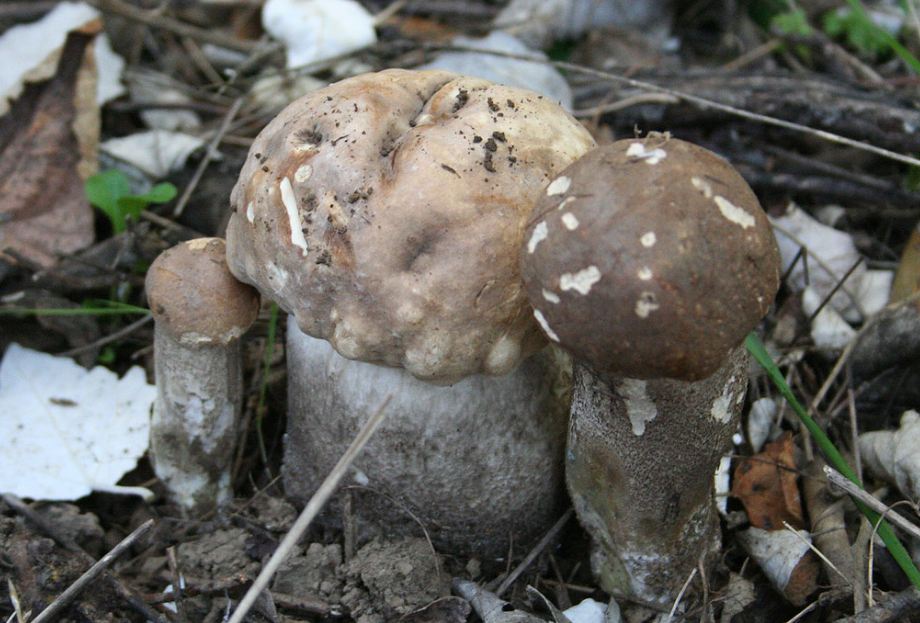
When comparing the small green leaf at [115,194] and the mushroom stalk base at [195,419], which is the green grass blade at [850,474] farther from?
the small green leaf at [115,194]

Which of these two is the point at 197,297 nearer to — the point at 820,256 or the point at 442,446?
the point at 442,446

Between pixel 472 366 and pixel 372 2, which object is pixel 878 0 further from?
pixel 472 366

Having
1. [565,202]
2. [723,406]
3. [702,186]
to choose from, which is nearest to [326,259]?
[565,202]

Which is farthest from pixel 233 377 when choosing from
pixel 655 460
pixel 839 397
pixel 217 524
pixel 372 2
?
pixel 372 2

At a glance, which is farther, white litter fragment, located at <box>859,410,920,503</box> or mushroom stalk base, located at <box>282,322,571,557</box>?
white litter fragment, located at <box>859,410,920,503</box>

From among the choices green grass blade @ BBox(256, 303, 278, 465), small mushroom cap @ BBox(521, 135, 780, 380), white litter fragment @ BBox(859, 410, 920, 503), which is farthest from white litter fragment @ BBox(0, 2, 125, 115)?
white litter fragment @ BBox(859, 410, 920, 503)

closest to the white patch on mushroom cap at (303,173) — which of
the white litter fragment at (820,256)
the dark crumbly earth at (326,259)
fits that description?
the dark crumbly earth at (326,259)

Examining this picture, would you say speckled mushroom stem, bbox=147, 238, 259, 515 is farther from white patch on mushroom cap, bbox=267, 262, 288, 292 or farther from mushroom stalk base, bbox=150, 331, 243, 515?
white patch on mushroom cap, bbox=267, 262, 288, 292
